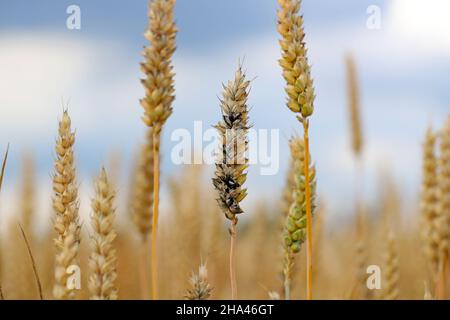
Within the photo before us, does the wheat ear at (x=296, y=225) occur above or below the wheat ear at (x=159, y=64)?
below

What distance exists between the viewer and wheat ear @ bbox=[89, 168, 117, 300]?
1.59m

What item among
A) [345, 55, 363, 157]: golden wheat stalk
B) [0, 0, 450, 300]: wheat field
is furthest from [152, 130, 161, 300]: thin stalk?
[345, 55, 363, 157]: golden wheat stalk

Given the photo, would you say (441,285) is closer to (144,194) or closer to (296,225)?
(296,225)

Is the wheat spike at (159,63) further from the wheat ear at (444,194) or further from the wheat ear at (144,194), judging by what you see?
the wheat ear at (444,194)

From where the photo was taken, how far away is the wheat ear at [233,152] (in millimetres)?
1682

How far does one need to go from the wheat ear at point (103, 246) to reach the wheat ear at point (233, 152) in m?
0.31

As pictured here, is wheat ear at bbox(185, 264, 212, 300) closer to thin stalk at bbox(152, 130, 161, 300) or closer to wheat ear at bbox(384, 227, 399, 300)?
thin stalk at bbox(152, 130, 161, 300)

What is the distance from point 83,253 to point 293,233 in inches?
102

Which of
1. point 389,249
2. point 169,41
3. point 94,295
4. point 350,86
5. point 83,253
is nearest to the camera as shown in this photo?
point 94,295

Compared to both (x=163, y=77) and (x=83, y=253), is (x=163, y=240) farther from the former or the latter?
(x=163, y=77)

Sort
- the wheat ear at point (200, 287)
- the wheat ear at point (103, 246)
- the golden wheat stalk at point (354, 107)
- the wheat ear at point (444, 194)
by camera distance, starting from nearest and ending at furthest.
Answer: the wheat ear at point (103, 246) → the wheat ear at point (200, 287) → the wheat ear at point (444, 194) → the golden wheat stalk at point (354, 107)

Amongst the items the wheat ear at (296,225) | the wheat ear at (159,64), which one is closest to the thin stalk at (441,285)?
the wheat ear at (296,225)
